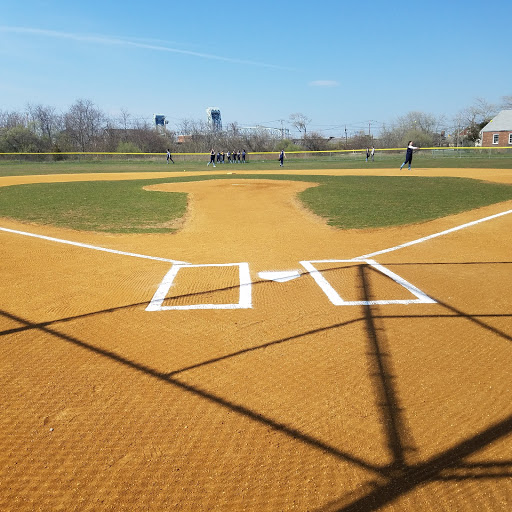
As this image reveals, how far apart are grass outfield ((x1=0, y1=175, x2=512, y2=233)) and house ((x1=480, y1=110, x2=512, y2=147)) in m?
65.2

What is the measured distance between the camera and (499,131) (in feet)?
247

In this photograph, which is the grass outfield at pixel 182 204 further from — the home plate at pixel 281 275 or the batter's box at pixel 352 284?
the home plate at pixel 281 275

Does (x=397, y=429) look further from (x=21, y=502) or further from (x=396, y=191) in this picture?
(x=396, y=191)

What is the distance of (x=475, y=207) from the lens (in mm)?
13883

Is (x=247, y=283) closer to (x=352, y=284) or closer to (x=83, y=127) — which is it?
(x=352, y=284)

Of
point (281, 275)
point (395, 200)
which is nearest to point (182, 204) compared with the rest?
point (395, 200)

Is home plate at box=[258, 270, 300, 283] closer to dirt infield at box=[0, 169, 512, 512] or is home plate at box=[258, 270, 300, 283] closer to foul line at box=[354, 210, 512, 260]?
dirt infield at box=[0, 169, 512, 512]

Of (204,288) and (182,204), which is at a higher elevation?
(182,204)

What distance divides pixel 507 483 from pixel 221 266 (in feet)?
18.8

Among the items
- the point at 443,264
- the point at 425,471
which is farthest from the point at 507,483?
the point at 443,264

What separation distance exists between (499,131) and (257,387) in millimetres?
85947

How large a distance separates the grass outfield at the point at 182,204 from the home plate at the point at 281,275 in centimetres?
467

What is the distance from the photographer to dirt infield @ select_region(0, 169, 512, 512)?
2.79 m

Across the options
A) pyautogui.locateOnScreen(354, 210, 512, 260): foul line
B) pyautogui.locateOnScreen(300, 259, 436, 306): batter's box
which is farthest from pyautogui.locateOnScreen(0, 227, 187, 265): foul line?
pyautogui.locateOnScreen(354, 210, 512, 260): foul line
